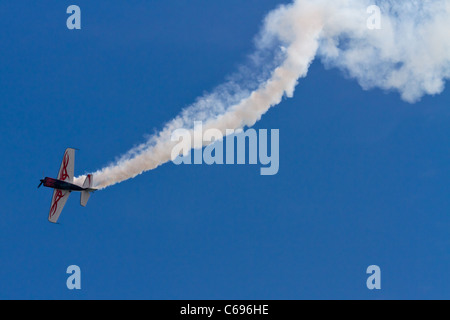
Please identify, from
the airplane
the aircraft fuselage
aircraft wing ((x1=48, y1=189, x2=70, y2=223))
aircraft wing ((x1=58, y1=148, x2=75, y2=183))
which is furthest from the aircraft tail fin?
aircraft wing ((x1=48, y1=189, x2=70, y2=223))

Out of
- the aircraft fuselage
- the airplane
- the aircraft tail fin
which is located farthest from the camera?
the airplane

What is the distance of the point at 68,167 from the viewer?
242 ft

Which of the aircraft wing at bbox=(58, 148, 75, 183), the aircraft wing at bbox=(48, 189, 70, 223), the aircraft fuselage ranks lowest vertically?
the aircraft wing at bbox=(48, 189, 70, 223)

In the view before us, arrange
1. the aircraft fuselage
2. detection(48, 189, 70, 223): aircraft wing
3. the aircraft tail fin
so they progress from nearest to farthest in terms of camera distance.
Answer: the aircraft tail fin → the aircraft fuselage → detection(48, 189, 70, 223): aircraft wing

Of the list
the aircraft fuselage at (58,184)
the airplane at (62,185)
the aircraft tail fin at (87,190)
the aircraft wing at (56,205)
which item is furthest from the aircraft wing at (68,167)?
the aircraft tail fin at (87,190)

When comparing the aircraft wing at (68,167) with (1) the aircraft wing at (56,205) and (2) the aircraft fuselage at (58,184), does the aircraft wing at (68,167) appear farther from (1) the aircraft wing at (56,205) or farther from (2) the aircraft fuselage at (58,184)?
(1) the aircraft wing at (56,205)

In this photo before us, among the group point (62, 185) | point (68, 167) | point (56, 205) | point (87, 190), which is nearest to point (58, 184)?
point (62, 185)

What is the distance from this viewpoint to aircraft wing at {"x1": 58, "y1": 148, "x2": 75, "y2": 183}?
73.4 m

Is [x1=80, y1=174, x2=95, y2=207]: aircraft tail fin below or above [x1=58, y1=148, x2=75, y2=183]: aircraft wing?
below

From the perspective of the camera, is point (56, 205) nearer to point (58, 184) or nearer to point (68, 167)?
point (58, 184)

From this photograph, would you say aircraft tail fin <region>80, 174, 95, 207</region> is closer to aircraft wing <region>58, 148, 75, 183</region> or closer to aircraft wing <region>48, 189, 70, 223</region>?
aircraft wing <region>58, 148, 75, 183</region>

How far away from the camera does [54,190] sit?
7394 cm

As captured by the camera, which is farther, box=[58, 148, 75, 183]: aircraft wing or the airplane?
box=[58, 148, 75, 183]: aircraft wing
